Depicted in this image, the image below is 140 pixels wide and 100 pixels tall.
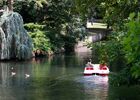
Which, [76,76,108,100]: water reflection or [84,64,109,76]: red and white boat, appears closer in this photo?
[76,76,108,100]: water reflection

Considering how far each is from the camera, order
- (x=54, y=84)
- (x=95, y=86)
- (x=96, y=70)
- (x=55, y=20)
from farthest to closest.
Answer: (x=55, y=20) → (x=96, y=70) → (x=54, y=84) → (x=95, y=86)

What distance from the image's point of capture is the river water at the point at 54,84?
1153 inches

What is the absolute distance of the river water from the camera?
29281 mm

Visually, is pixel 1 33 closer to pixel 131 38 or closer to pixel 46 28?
pixel 46 28

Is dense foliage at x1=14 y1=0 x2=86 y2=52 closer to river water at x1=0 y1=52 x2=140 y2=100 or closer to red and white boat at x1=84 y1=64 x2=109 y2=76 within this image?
river water at x1=0 y1=52 x2=140 y2=100

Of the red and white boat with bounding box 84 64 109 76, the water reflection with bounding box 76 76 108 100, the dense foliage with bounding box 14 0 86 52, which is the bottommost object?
the water reflection with bounding box 76 76 108 100

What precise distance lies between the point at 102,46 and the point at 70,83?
19387mm

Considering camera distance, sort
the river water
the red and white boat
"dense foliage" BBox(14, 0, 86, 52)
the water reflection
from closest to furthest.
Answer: the water reflection < the river water < the red and white boat < "dense foliage" BBox(14, 0, 86, 52)

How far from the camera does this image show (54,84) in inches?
1372

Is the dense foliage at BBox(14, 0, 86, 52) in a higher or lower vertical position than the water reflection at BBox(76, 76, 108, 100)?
higher

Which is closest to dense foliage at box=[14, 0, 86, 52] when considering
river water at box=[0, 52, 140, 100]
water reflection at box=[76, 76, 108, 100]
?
river water at box=[0, 52, 140, 100]

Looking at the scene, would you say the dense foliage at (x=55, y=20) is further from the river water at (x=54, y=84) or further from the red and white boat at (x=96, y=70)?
the red and white boat at (x=96, y=70)

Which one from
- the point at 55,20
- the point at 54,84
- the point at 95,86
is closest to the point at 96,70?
the point at 54,84

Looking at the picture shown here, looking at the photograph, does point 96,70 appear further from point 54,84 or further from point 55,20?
point 55,20
